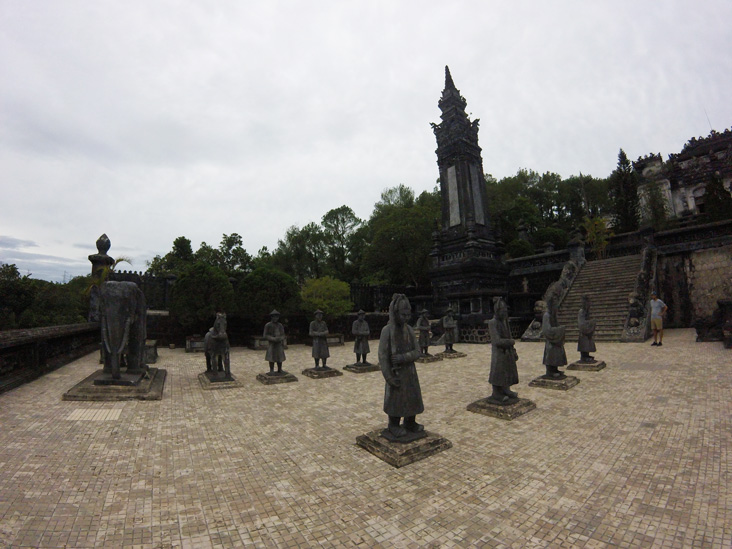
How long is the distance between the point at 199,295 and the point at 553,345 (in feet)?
47.9

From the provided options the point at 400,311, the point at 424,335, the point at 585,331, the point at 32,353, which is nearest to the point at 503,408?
the point at 400,311

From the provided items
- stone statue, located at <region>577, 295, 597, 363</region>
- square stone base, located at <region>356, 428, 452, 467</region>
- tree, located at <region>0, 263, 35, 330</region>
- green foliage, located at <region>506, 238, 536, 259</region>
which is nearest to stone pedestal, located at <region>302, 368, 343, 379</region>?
square stone base, located at <region>356, 428, 452, 467</region>

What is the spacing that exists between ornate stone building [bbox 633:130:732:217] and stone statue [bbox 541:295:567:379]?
43.0 metres

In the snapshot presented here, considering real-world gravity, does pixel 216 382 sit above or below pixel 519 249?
below

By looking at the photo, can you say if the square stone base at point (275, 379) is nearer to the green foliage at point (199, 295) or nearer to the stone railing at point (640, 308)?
the green foliage at point (199, 295)

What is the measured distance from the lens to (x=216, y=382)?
8688mm

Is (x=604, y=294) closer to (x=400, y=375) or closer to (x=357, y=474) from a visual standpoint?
(x=400, y=375)

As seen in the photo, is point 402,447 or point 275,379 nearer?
point 402,447

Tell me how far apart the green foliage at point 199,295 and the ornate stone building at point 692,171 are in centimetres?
4623

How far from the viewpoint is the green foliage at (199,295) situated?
16062mm

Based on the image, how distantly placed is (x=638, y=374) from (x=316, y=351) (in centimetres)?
847

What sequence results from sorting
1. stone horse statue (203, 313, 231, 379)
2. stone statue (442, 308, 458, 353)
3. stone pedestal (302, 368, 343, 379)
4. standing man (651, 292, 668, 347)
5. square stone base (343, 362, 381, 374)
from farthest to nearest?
stone statue (442, 308, 458, 353)
standing man (651, 292, 668, 347)
square stone base (343, 362, 381, 374)
stone pedestal (302, 368, 343, 379)
stone horse statue (203, 313, 231, 379)

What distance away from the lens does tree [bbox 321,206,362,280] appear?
38481 mm

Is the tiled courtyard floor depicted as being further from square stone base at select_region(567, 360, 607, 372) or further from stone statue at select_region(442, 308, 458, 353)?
stone statue at select_region(442, 308, 458, 353)
